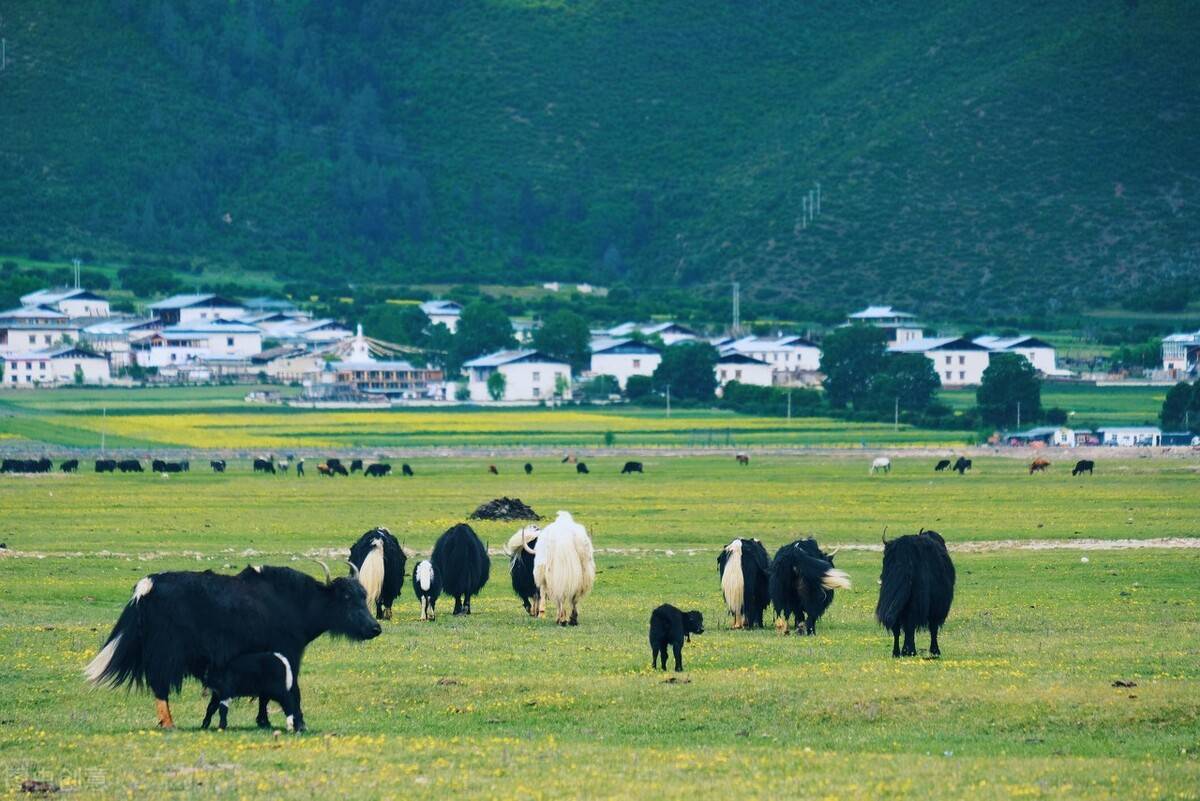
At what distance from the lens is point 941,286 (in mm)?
185000

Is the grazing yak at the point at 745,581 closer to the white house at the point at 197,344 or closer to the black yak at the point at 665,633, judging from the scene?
the black yak at the point at 665,633

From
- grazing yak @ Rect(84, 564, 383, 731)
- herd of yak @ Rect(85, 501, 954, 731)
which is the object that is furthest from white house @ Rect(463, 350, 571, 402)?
grazing yak @ Rect(84, 564, 383, 731)

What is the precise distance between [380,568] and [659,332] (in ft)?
425

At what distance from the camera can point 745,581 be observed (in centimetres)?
2231

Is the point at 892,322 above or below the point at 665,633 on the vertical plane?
above

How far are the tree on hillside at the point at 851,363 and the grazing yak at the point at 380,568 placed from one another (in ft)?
300

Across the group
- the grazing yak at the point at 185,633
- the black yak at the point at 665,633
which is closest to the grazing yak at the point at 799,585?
the black yak at the point at 665,633

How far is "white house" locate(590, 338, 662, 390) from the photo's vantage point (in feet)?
445

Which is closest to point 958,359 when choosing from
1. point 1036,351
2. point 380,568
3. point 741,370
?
point 1036,351

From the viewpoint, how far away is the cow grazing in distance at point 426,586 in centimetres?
2361

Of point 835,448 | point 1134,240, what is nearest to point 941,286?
point 1134,240

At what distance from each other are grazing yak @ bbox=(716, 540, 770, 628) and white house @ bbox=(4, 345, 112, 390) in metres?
116

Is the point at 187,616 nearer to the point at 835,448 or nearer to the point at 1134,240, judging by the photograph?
the point at 835,448

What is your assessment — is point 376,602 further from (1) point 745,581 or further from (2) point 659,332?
(2) point 659,332
